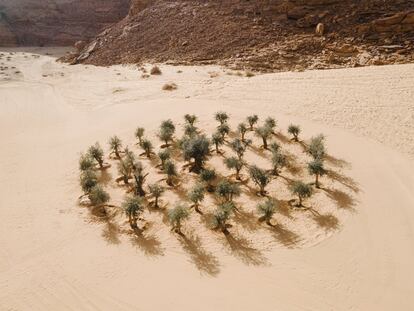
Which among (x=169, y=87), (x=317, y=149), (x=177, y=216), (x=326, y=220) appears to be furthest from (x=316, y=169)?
(x=169, y=87)

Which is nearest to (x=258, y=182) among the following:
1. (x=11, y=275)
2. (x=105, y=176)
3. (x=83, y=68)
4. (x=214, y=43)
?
(x=105, y=176)

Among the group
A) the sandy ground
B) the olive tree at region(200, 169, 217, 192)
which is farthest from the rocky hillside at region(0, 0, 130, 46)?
the olive tree at region(200, 169, 217, 192)

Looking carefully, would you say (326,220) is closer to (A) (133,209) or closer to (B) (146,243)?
(B) (146,243)

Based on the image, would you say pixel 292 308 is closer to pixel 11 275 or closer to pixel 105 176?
pixel 11 275

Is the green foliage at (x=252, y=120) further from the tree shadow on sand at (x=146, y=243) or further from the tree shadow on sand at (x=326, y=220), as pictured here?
the tree shadow on sand at (x=146, y=243)

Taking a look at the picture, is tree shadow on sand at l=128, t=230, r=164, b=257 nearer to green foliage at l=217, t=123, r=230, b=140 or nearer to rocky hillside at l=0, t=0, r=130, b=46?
green foliage at l=217, t=123, r=230, b=140
